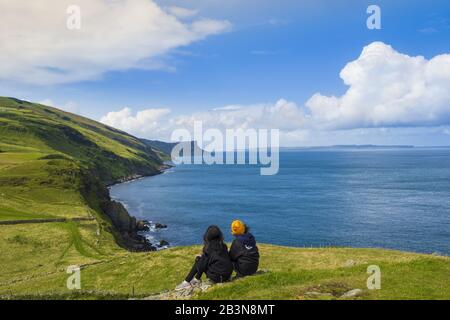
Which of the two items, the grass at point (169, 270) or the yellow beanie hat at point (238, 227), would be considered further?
the yellow beanie hat at point (238, 227)

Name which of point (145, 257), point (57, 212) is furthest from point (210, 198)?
point (145, 257)

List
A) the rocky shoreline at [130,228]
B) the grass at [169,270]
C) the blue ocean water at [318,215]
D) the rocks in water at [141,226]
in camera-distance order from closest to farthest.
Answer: the grass at [169,270] < the rocky shoreline at [130,228] < the blue ocean water at [318,215] < the rocks in water at [141,226]

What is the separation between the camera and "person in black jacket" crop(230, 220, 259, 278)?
20.6 metres

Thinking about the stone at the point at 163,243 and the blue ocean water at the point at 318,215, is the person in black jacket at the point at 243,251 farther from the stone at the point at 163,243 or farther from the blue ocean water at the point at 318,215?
the stone at the point at 163,243

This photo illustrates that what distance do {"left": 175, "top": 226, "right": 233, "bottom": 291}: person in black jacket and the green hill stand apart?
984mm

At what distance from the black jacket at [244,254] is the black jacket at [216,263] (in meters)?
0.80

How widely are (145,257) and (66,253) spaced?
2361cm

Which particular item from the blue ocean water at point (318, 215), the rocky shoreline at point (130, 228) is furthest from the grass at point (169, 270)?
the blue ocean water at point (318, 215)

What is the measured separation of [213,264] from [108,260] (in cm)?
3625

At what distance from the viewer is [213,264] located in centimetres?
2034

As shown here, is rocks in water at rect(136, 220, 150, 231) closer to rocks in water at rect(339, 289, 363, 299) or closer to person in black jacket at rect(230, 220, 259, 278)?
person in black jacket at rect(230, 220, 259, 278)

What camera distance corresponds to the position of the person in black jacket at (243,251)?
2056cm

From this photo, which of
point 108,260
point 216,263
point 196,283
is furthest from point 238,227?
point 108,260
